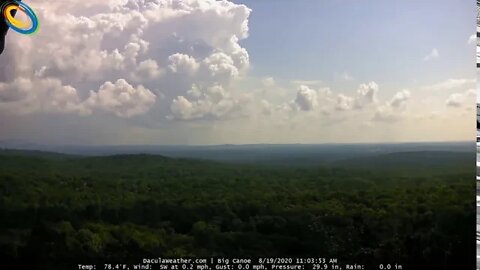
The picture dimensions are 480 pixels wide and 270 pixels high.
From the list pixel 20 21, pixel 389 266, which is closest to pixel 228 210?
pixel 389 266

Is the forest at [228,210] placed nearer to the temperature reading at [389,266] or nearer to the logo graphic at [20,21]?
the temperature reading at [389,266]

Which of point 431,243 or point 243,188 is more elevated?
point 243,188

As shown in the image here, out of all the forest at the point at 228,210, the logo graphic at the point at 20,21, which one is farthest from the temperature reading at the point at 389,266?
the logo graphic at the point at 20,21

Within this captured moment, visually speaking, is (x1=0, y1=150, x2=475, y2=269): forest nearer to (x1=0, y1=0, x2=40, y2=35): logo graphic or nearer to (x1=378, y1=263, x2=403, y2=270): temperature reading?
(x1=378, y1=263, x2=403, y2=270): temperature reading

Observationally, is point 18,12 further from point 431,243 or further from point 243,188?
point 431,243

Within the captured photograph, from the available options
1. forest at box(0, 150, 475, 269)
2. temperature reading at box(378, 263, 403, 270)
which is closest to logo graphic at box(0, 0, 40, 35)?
forest at box(0, 150, 475, 269)

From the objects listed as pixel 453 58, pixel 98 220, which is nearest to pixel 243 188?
pixel 98 220

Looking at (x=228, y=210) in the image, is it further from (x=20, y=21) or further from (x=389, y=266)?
(x=20, y=21)
